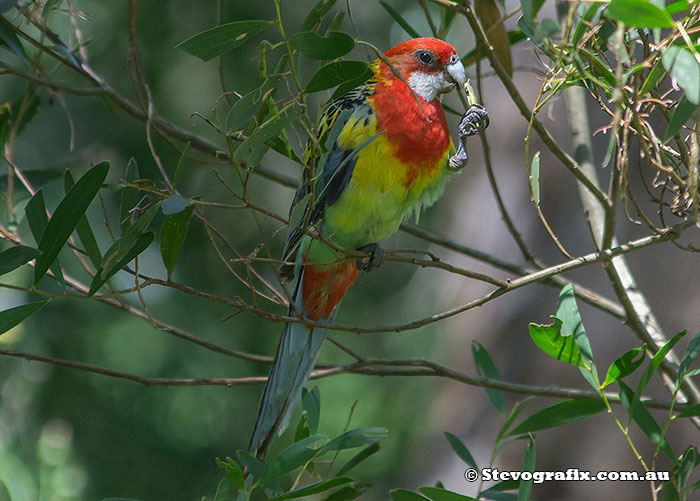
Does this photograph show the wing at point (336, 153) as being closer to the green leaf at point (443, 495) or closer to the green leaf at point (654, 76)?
the green leaf at point (443, 495)

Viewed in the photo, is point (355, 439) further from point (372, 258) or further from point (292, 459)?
point (372, 258)

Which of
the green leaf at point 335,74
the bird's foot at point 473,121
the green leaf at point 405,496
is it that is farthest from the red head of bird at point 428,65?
the green leaf at point 405,496

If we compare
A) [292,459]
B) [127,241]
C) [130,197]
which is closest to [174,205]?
[127,241]

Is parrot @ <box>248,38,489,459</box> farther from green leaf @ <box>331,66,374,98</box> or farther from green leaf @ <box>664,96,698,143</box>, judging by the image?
green leaf @ <box>664,96,698,143</box>

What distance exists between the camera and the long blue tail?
1680mm

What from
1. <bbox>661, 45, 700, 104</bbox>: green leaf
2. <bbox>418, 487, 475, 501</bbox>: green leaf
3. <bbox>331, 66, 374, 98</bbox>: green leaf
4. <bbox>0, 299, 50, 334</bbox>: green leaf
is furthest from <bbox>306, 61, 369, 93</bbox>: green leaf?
<bbox>418, 487, 475, 501</bbox>: green leaf

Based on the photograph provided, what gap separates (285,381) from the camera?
1.77 meters

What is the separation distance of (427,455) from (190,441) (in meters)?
1.19

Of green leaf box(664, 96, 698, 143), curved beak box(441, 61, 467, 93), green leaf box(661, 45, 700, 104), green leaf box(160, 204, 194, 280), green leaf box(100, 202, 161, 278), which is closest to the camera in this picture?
green leaf box(661, 45, 700, 104)

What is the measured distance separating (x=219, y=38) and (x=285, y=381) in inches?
39.1

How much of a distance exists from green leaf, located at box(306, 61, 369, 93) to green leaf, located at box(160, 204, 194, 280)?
326 mm

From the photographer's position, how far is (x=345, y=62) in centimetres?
106

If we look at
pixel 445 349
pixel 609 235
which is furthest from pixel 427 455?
pixel 609 235

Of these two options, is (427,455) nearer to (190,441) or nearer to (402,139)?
(190,441)
